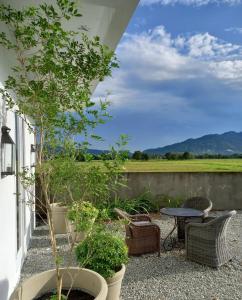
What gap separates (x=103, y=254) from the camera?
3.24 m

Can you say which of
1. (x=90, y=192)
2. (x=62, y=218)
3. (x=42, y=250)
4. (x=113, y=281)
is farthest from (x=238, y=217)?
(x=90, y=192)

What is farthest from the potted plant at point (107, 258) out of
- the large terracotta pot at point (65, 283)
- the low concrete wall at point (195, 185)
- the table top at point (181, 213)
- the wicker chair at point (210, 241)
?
the low concrete wall at point (195, 185)

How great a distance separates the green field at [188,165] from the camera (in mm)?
9625

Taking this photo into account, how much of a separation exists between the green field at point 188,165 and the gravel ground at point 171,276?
4242 millimetres

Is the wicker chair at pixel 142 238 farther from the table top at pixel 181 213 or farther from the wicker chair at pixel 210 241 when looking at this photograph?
the wicker chair at pixel 210 241

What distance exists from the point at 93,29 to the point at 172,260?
3739mm

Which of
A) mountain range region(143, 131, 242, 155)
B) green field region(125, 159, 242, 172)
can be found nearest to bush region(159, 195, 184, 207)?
green field region(125, 159, 242, 172)

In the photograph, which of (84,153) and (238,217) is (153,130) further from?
(84,153)

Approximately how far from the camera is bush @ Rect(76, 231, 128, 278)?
3.18 meters

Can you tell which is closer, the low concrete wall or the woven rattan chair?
the woven rattan chair

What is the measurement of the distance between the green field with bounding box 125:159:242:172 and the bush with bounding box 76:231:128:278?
5.79 meters

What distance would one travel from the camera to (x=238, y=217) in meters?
8.08

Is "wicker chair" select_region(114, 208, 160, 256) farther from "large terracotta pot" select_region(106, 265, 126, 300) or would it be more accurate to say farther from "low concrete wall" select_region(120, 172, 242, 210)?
"low concrete wall" select_region(120, 172, 242, 210)

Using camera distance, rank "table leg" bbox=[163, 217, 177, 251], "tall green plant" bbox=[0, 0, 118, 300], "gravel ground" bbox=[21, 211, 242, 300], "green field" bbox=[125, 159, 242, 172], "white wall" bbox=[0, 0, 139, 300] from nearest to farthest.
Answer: "tall green plant" bbox=[0, 0, 118, 300], "white wall" bbox=[0, 0, 139, 300], "gravel ground" bbox=[21, 211, 242, 300], "table leg" bbox=[163, 217, 177, 251], "green field" bbox=[125, 159, 242, 172]
